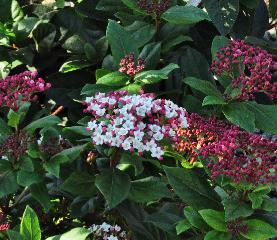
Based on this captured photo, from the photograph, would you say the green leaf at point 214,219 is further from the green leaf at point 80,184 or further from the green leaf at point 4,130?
the green leaf at point 4,130

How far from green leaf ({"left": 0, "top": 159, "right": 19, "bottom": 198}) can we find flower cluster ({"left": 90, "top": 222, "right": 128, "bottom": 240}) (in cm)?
44

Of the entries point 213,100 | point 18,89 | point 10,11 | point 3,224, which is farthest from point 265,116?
point 10,11

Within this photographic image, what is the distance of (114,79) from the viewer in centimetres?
302

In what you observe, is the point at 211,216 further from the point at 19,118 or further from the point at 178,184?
the point at 19,118

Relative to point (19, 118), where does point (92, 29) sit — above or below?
below

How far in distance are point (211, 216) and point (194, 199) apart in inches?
5.6

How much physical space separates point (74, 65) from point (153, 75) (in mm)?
720

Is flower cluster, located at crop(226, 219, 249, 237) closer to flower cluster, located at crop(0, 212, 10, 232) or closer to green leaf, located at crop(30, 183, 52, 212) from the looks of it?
green leaf, located at crop(30, 183, 52, 212)

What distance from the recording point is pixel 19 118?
8.45ft

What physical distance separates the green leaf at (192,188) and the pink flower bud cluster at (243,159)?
0.45 feet

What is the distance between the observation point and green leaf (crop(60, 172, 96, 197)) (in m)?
2.66

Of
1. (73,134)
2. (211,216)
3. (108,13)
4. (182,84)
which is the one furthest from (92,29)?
(211,216)

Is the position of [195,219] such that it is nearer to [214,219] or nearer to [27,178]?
[214,219]

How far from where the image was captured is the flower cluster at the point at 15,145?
8.28 ft
